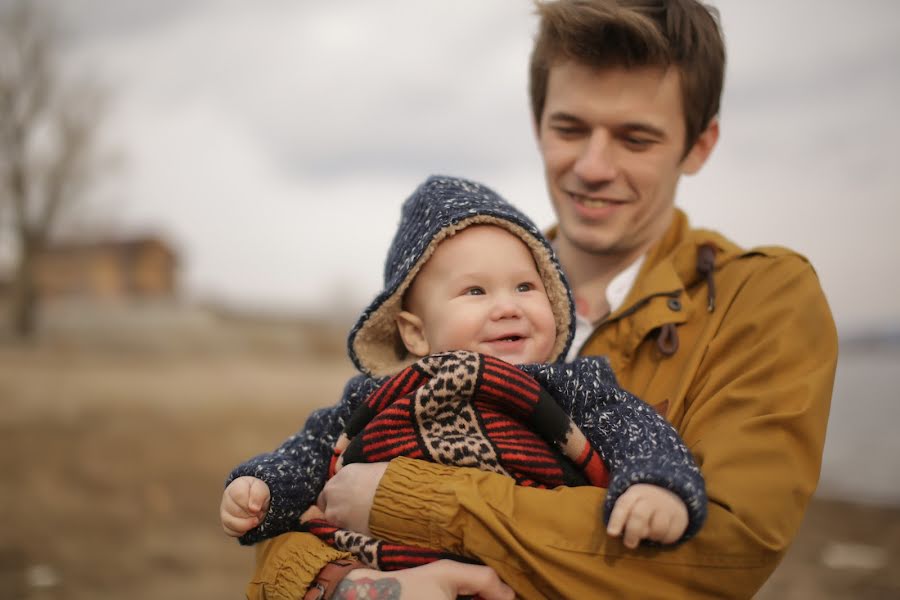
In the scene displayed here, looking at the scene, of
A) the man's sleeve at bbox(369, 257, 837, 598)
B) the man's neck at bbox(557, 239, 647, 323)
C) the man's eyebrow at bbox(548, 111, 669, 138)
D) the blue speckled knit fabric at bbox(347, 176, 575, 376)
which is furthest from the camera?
the man's neck at bbox(557, 239, 647, 323)

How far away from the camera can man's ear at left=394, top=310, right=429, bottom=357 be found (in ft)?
8.01

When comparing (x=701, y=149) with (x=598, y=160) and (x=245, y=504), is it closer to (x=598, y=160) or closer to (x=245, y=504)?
(x=598, y=160)

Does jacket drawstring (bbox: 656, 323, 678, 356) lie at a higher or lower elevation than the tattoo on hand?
higher

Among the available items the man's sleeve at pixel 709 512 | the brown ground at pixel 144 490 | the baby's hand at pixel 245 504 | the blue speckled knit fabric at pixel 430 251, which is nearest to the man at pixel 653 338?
the man's sleeve at pixel 709 512

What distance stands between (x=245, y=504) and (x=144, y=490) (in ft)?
26.4

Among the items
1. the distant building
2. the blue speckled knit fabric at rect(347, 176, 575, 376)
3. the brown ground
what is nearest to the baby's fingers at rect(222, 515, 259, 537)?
the blue speckled knit fabric at rect(347, 176, 575, 376)

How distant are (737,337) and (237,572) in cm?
626

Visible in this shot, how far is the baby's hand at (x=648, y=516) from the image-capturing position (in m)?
1.72

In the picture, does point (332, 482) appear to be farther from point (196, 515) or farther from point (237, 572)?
point (196, 515)

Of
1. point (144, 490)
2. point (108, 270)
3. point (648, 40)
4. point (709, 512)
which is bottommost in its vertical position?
point (144, 490)

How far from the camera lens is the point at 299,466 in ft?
7.62

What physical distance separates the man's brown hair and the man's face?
4 centimetres

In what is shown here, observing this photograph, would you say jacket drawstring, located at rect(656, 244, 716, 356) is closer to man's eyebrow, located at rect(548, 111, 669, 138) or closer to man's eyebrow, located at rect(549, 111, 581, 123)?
man's eyebrow, located at rect(548, 111, 669, 138)

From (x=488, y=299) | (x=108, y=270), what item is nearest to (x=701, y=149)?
(x=488, y=299)
